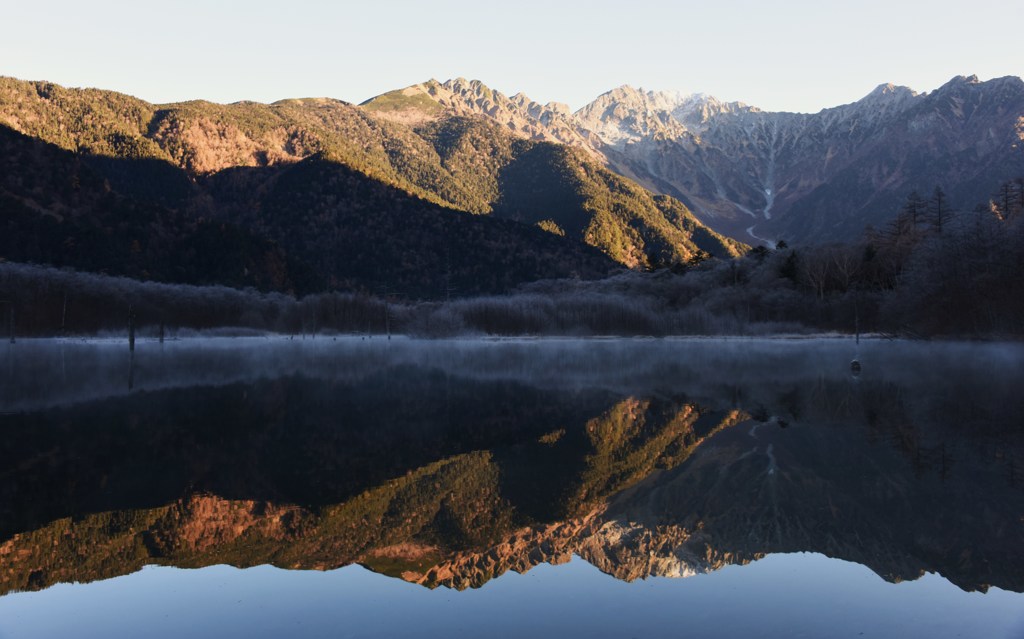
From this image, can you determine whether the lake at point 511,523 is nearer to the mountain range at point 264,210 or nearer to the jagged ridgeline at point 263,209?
the mountain range at point 264,210

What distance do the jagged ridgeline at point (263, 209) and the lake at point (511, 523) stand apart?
349 feet

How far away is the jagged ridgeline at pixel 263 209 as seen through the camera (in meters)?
116

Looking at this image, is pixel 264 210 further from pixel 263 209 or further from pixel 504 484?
pixel 504 484

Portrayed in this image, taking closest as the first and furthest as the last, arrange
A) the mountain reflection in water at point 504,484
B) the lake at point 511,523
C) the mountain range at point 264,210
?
the lake at point 511,523 → the mountain reflection in water at point 504,484 → the mountain range at point 264,210

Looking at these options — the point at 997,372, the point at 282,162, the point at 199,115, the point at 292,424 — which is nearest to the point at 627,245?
the point at 282,162

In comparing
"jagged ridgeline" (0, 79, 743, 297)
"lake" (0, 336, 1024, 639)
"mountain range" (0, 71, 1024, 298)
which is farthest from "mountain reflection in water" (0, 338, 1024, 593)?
"jagged ridgeline" (0, 79, 743, 297)

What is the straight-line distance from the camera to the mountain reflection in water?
7.46 meters

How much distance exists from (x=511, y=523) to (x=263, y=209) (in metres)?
157

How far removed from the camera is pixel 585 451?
1256cm

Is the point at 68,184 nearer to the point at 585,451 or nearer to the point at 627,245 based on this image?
the point at 627,245

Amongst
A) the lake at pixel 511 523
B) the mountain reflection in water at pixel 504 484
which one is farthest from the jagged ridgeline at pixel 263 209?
the lake at pixel 511 523

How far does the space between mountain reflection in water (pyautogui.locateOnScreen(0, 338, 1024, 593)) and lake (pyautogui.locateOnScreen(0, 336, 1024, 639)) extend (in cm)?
4

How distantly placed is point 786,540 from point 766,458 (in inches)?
159

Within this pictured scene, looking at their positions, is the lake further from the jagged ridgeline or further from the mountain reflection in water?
the jagged ridgeline
